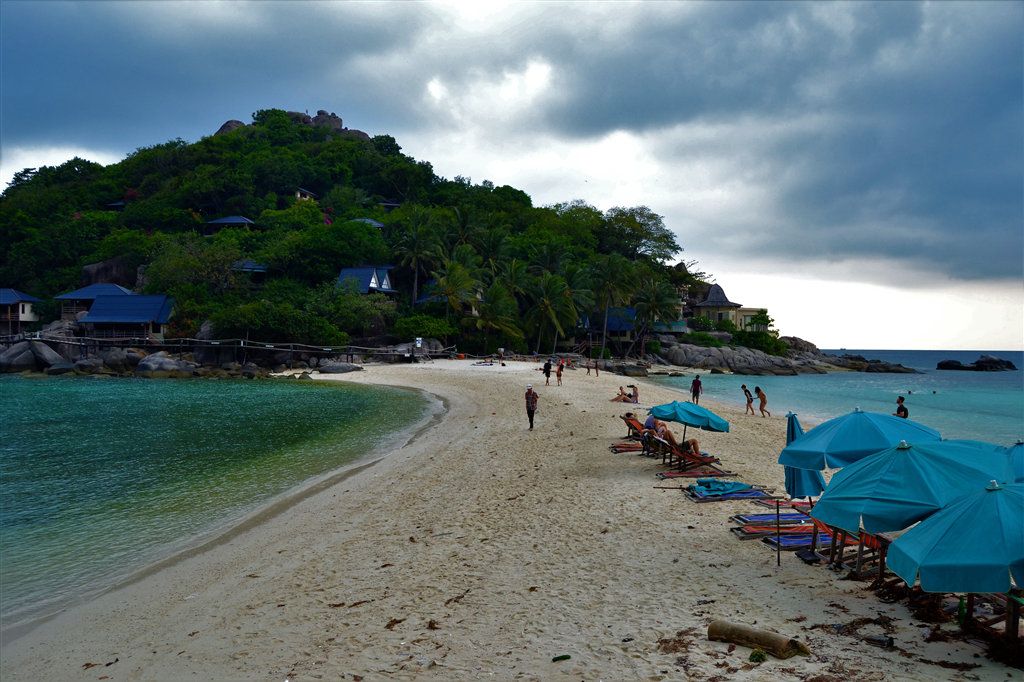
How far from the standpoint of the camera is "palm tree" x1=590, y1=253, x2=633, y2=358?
192 feet

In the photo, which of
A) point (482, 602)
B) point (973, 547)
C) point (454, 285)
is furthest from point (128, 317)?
point (973, 547)

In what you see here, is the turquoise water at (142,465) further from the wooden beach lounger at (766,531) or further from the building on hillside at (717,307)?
the building on hillside at (717,307)

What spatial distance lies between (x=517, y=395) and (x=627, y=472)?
15632 mm

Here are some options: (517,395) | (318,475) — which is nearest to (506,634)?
(318,475)

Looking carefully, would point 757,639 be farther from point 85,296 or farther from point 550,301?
point 85,296

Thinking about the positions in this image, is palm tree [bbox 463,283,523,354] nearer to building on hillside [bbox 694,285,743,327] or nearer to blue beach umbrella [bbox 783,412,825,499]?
building on hillside [bbox 694,285,743,327]

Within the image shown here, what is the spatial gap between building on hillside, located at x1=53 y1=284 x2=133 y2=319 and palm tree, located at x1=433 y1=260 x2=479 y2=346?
30295 mm

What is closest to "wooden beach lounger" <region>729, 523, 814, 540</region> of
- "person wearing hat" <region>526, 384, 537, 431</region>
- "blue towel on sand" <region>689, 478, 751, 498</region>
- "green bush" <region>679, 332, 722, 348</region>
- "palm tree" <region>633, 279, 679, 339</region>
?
"blue towel on sand" <region>689, 478, 751, 498</region>

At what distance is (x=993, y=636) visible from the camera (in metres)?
5.09

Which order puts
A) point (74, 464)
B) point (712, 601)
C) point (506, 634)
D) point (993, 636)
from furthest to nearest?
point (74, 464) → point (712, 601) → point (506, 634) → point (993, 636)

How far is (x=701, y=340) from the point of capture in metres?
68.0

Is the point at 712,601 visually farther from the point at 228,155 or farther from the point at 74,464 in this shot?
the point at 228,155

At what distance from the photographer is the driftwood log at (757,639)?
5.09 metres

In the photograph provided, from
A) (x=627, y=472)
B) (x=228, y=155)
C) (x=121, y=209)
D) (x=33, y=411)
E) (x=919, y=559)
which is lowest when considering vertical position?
(x=33, y=411)
